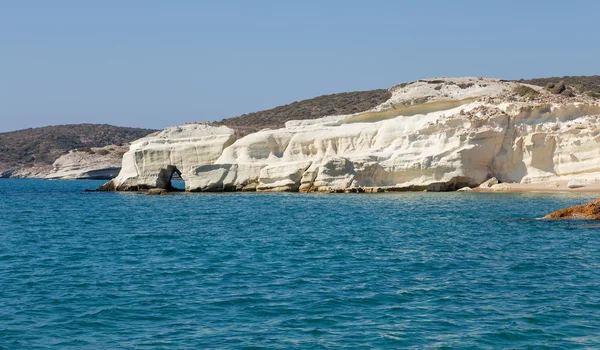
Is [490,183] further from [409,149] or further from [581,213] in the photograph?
[581,213]

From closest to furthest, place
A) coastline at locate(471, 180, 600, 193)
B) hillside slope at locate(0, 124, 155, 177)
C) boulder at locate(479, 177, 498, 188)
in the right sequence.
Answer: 1. coastline at locate(471, 180, 600, 193)
2. boulder at locate(479, 177, 498, 188)
3. hillside slope at locate(0, 124, 155, 177)

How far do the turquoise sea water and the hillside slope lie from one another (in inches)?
3453

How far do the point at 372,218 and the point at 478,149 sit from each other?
41.7 feet

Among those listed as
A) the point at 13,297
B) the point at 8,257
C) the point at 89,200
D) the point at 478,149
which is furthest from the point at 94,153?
the point at 13,297

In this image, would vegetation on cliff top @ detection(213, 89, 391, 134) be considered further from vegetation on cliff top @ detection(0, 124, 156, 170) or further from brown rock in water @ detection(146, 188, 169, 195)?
brown rock in water @ detection(146, 188, 169, 195)

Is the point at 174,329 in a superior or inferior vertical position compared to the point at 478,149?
inferior

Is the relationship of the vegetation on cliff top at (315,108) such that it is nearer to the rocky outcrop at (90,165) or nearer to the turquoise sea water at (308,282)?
the rocky outcrop at (90,165)

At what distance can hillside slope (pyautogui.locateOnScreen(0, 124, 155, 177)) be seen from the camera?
112m

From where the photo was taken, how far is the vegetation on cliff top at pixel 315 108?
317 feet

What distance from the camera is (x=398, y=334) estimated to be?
10.1 meters

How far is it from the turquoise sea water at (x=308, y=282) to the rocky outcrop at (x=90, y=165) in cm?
5104

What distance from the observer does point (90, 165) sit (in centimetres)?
7669

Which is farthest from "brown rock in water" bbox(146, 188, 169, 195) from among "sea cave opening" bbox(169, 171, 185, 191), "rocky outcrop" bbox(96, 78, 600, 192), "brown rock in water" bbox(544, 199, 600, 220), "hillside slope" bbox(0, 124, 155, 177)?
"hillside slope" bbox(0, 124, 155, 177)

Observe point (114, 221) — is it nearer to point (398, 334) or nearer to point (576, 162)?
Result: point (398, 334)
